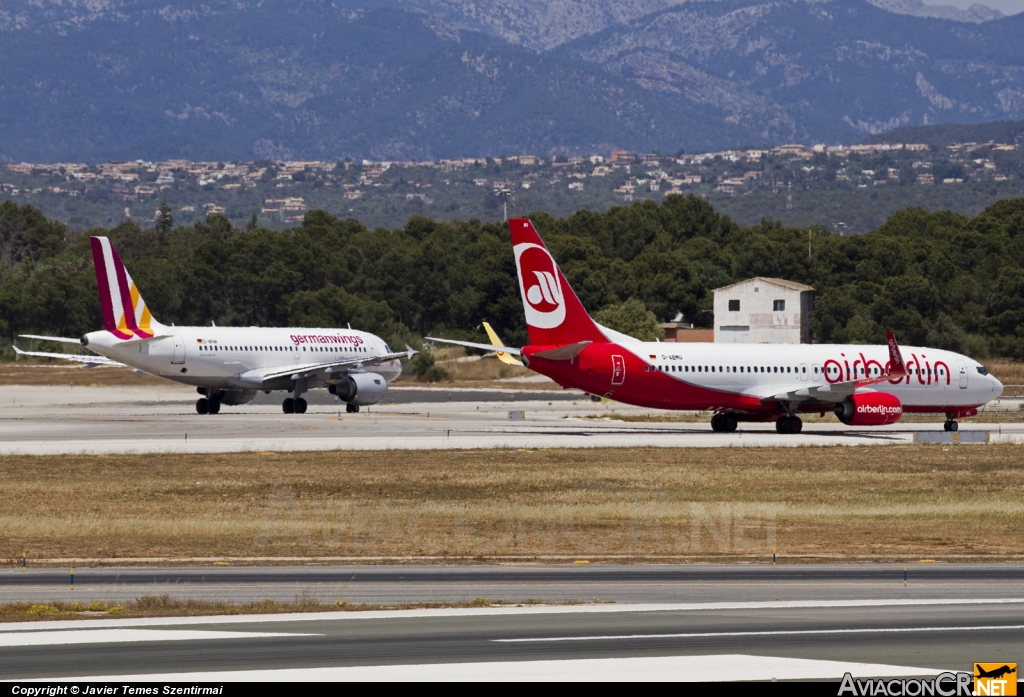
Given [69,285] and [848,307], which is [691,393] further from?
[69,285]

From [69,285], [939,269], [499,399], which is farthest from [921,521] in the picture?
[69,285]

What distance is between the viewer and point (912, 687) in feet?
47.9

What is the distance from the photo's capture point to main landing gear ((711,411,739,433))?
180 feet

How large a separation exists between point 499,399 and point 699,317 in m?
47.6

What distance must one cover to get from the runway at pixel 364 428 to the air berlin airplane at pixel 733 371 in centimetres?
116

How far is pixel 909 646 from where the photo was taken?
1716 cm

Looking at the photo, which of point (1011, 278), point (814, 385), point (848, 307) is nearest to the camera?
point (814, 385)

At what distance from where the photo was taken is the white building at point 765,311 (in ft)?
357

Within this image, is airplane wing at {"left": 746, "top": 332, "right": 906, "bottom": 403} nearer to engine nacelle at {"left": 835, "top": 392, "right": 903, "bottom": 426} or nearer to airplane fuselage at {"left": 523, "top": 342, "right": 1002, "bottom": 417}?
airplane fuselage at {"left": 523, "top": 342, "right": 1002, "bottom": 417}

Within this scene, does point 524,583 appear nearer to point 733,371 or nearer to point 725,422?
point 733,371

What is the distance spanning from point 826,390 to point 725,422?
13.3ft

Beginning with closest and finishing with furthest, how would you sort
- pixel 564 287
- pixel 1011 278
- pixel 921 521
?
pixel 921 521 → pixel 564 287 → pixel 1011 278

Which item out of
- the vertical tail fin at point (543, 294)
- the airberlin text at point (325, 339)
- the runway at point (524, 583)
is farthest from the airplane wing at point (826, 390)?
the runway at point (524, 583)

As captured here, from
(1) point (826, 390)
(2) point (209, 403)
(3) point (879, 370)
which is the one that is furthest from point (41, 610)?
(2) point (209, 403)
